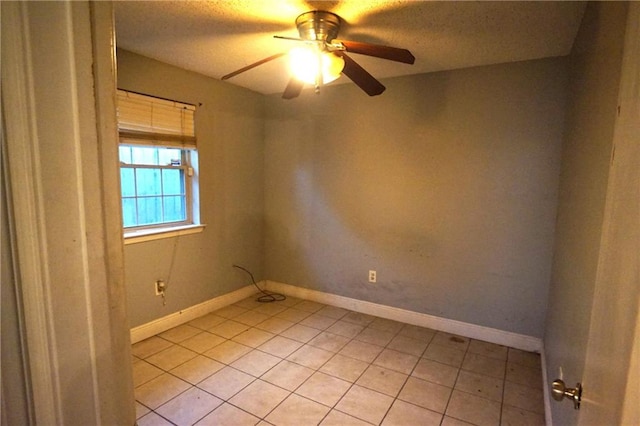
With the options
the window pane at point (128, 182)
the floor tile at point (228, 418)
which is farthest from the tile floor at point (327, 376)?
the window pane at point (128, 182)

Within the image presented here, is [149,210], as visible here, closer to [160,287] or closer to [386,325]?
[160,287]

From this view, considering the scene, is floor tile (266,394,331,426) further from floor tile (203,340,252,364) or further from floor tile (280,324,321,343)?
floor tile (280,324,321,343)

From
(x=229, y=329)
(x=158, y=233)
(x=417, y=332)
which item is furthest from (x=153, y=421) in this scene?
(x=417, y=332)

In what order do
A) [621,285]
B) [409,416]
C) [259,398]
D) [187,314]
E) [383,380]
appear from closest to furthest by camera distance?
[621,285], [409,416], [259,398], [383,380], [187,314]

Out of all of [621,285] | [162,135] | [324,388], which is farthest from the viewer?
A: [162,135]

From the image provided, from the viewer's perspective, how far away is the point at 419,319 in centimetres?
311

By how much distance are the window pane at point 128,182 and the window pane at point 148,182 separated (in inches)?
1.7

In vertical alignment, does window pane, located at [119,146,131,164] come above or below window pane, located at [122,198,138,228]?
above

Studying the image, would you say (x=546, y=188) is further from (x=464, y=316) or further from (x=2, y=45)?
(x=2, y=45)

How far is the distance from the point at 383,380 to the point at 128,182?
8.28ft

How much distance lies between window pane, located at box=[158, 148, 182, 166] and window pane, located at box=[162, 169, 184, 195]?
2.6 inches

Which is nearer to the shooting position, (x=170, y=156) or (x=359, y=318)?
(x=170, y=156)

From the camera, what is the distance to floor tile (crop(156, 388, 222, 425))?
1.89 meters

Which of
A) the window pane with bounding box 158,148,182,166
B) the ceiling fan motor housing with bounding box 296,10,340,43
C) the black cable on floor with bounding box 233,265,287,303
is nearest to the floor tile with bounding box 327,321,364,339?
the black cable on floor with bounding box 233,265,287,303
